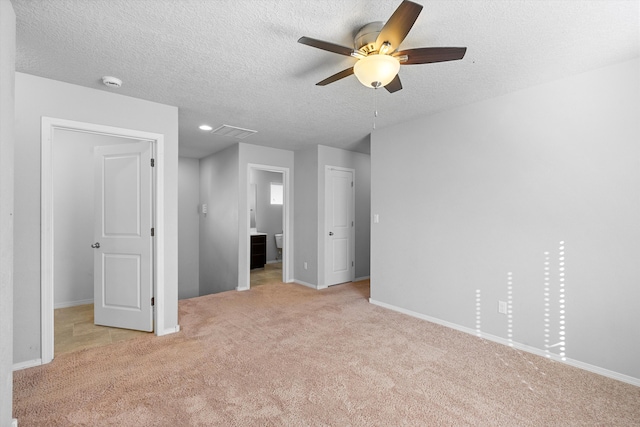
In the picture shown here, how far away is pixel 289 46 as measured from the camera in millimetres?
2115

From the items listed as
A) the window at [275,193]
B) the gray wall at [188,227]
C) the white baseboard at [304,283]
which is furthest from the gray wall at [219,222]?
the window at [275,193]

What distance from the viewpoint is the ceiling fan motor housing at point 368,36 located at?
1842 millimetres

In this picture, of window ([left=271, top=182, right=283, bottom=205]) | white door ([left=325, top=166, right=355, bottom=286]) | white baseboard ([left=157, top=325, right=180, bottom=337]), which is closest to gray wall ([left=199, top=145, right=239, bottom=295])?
white door ([left=325, top=166, right=355, bottom=286])

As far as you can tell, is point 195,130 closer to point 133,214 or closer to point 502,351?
point 133,214

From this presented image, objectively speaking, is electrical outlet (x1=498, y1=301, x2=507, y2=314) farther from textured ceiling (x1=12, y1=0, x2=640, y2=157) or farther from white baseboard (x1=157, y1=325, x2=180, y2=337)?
white baseboard (x1=157, y1=325, x2=180, y2=337)

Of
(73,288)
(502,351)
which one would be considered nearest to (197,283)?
(73,288)

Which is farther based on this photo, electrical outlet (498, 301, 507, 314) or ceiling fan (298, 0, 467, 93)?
electrical outlet (498, 301, 507, 314)

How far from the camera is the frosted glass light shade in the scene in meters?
1.82

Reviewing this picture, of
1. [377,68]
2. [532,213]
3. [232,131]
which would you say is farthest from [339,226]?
[377,68]

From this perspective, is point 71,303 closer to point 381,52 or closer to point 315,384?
point 315,384

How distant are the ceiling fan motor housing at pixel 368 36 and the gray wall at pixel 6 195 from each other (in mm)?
1915

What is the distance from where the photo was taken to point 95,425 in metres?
1.78

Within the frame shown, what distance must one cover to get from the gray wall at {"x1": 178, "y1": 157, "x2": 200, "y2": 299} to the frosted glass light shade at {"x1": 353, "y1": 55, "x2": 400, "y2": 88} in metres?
5.35

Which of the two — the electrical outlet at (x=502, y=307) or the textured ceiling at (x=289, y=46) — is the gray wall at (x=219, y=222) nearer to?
the textured ceiling at (x=289, y=46)
